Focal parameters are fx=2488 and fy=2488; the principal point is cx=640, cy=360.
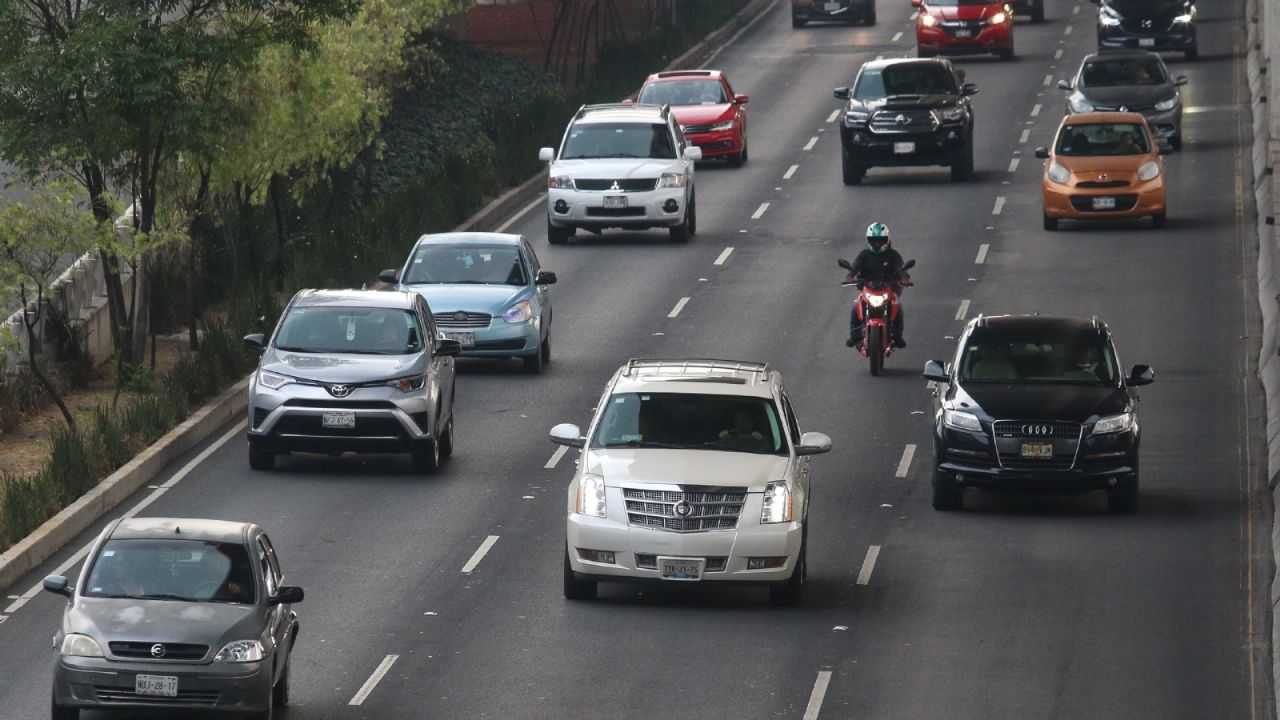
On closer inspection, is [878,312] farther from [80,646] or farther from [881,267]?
[80,646]

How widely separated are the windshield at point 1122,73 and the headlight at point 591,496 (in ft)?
98.1

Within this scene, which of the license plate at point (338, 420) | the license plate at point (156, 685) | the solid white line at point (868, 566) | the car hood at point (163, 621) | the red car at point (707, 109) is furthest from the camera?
the red car at point (707, 109)

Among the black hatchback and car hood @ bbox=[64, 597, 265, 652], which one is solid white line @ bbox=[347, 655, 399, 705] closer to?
car hood @ bbox=[64, 597, 265, 652]

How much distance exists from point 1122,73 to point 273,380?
26681 millimetres

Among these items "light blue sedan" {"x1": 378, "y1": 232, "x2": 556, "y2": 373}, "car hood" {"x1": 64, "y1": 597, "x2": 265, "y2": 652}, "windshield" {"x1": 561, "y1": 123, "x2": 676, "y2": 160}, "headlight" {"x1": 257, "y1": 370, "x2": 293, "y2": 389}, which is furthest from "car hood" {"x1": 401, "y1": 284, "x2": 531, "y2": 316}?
"car hood" {"x1": 64, "y1": 597, "x2": 265, "y2": 652}

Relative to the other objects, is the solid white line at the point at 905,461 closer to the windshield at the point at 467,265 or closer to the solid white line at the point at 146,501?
the windshield at the point at 467,265

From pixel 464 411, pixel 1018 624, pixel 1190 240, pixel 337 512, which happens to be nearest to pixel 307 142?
pixel 464 411

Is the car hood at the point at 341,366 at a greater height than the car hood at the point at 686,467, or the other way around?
the car hood at the point at 686,467

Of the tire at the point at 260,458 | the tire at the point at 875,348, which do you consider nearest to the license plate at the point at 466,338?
the tire at the point at 875,348

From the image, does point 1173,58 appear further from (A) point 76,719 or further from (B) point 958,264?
(A) point 76,719

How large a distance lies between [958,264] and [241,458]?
1481cm

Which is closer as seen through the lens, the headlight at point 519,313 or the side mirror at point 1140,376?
the side mirror at point 1140,376

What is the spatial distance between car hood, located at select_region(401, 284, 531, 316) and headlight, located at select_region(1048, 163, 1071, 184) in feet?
40.7

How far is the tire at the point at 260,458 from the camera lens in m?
24.6
